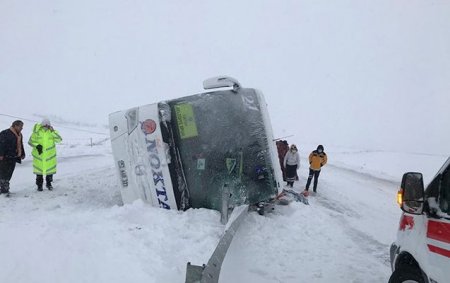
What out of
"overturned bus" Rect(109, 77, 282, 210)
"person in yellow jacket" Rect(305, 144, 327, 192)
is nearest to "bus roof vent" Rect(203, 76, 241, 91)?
"overturned bus" Rect(109, 77, 282, 210)

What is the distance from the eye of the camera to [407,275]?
3232mm

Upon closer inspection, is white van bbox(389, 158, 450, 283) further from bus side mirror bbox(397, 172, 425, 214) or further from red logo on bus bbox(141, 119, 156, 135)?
red logo on bus bbox(141, 119, 156, 135)

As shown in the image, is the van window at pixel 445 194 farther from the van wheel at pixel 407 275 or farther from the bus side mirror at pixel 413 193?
the van wheel at pixel 407 275

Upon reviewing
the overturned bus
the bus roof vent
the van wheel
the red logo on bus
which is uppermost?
the bus roof vent

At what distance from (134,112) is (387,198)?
9.51m

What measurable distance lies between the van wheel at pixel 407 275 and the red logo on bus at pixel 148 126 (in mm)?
4017

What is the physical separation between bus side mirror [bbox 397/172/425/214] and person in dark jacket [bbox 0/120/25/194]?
7.28 meters

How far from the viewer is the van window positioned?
2.86 metres

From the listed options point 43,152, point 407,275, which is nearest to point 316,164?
point 43,152

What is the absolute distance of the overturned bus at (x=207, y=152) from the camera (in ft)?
20.3

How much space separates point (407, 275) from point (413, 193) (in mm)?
699

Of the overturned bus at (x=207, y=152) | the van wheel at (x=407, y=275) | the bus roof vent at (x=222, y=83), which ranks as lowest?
the van wheel at (x=407, y=275)

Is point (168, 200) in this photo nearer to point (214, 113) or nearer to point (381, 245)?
point (214, 113)

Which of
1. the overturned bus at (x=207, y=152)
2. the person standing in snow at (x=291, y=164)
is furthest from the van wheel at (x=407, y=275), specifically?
the person standing in snow at (x=291, y=164)
